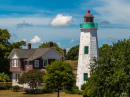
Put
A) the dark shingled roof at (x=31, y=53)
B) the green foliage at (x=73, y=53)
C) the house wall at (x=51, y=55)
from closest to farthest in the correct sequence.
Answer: the house wall at (x=51, y=55) < the dark shingled roof at (x=31, y=53) < the green foliage at (x=73, y=53)

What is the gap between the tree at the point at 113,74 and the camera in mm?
25031

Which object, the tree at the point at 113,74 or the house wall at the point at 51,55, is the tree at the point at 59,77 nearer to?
the tree at the point at 113,74

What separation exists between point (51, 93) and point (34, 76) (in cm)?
407

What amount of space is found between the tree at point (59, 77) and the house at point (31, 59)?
53.2 ft

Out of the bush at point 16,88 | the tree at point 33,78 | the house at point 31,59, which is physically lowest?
the bush at point 16,88

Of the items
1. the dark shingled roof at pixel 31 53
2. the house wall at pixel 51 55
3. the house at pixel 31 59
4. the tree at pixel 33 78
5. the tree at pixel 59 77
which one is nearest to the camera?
the tree at pixel 59 77

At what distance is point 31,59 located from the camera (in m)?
54.1

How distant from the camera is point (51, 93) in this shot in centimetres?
4684

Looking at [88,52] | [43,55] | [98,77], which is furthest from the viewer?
[43,55]

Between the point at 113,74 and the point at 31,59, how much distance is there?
3058 centimetres

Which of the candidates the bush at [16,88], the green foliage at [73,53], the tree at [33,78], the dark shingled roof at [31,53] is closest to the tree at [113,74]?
the tree at [33,78]

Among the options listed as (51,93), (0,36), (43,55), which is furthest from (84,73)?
(0,36)

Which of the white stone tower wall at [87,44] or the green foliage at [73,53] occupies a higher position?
the green foliage at [73,53]

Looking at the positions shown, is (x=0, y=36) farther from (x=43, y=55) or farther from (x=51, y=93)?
(x=51, y=93)
